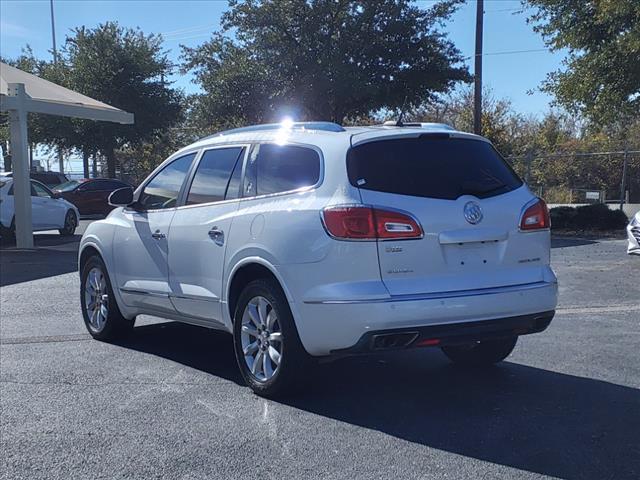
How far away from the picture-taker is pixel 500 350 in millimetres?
5926

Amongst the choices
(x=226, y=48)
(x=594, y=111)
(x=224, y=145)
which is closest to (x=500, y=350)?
(x=224, y=145)

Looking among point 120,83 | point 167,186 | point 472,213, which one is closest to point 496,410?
point 472,213

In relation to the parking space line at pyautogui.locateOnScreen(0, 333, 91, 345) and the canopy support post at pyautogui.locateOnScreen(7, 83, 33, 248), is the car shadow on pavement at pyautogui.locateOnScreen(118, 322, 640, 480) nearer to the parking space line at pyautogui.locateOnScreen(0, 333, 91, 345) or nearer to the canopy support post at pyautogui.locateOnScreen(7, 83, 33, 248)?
the parking space line at pyautogui.locateOnScreen(0, 333, 91, 345)

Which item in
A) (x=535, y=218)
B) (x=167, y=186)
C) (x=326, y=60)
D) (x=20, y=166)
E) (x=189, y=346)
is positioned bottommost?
(x=189, y=346)

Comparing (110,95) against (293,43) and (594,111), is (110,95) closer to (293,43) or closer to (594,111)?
(293,43)

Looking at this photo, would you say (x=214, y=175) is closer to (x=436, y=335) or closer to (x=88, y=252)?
(x=88, y=252)

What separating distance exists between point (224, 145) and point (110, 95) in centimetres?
2949

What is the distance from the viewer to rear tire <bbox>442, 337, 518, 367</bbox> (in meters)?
5.89

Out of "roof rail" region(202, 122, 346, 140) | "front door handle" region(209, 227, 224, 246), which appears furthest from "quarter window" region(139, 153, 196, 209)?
"front door handle" region(209, 227, 224, 246)

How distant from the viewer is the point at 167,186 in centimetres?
665

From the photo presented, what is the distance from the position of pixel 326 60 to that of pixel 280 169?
18375 mm

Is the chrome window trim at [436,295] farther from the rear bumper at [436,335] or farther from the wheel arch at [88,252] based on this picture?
the wheel arch at [88,252]

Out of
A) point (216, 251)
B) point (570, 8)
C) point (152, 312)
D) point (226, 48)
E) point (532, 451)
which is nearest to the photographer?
point (532, 451)

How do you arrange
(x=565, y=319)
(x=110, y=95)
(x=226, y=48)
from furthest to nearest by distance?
(x=110, y=95), (x=226, y=48), (x=565, y=319)
